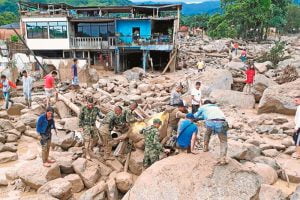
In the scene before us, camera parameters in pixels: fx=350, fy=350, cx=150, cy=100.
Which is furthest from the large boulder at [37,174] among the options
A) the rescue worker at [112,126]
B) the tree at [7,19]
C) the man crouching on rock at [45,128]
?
the tree at [7,19]

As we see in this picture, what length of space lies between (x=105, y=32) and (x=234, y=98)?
17098mm

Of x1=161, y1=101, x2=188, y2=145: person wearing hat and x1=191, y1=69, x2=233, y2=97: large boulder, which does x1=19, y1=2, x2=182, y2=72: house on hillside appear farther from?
x1=161, y1=101, x2=188, y2=145: person wearing hat

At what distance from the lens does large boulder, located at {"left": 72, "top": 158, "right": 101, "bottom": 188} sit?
8.79m

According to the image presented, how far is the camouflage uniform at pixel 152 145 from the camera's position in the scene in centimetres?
832

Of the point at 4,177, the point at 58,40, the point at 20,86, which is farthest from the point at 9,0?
the point at 4,177

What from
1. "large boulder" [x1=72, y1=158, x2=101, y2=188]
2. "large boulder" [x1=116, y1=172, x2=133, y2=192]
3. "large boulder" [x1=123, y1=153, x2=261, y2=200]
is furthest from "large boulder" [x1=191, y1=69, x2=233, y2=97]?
"large boulder" [x1=123, y1=153, x2=261, y2=200]

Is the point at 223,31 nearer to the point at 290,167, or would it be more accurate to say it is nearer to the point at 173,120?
the point at 290,167

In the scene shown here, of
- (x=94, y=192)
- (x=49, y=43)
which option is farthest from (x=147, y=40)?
(x=94, y=192)

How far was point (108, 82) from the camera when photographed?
20.3 m

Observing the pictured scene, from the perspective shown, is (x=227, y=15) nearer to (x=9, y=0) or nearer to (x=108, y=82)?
(x=108, y=82)

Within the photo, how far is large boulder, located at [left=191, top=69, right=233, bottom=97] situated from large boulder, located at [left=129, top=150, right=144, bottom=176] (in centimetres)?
799

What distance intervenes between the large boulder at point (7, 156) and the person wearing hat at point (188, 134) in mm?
5403

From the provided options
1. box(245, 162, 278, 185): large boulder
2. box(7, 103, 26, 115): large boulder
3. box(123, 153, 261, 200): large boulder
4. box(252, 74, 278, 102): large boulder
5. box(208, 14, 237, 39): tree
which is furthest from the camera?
box(208, 14, 237, 39): tree

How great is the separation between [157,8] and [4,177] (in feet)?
71.1
